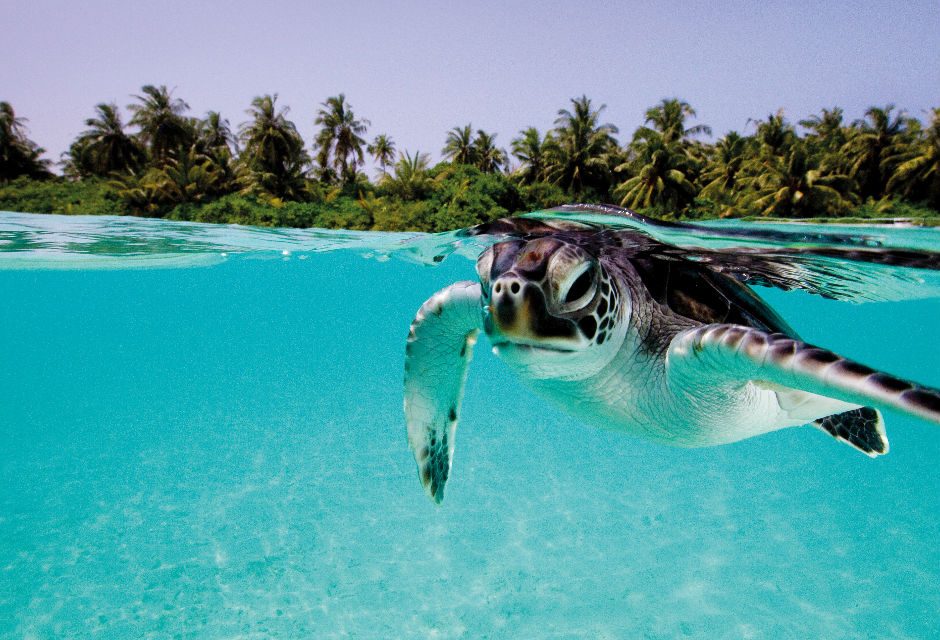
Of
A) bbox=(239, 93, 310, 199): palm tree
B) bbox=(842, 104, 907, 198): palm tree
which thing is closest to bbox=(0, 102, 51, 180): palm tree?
bbox=(239, 93, 310, 199): palm tree

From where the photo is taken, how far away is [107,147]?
38.6 m

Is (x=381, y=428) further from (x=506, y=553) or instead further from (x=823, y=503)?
(x=823, y=503)

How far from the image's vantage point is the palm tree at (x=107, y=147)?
38.4 m

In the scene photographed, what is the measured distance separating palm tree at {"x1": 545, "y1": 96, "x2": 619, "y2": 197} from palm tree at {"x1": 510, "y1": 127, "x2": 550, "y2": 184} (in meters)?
0.60

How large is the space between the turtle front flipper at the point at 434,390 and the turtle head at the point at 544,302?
142 centimetres

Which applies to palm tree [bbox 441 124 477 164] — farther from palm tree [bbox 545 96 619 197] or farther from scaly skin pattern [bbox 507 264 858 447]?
scaly skin pattern [bbox 507 264 858 447]

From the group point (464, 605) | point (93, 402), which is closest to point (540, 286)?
point (464, 605)

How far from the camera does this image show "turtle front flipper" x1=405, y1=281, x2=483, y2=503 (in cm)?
356

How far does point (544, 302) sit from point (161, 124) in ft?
154

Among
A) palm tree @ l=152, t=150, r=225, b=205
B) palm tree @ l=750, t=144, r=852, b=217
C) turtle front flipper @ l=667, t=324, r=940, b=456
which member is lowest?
turtle front flipper @ l=667, t=324, r=940, b=456

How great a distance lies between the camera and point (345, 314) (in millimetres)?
33031

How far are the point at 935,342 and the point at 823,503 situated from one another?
1333 inches

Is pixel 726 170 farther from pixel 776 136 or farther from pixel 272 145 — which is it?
pixel 272 145

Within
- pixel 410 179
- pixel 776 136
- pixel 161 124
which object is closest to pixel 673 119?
pixel 776 136
